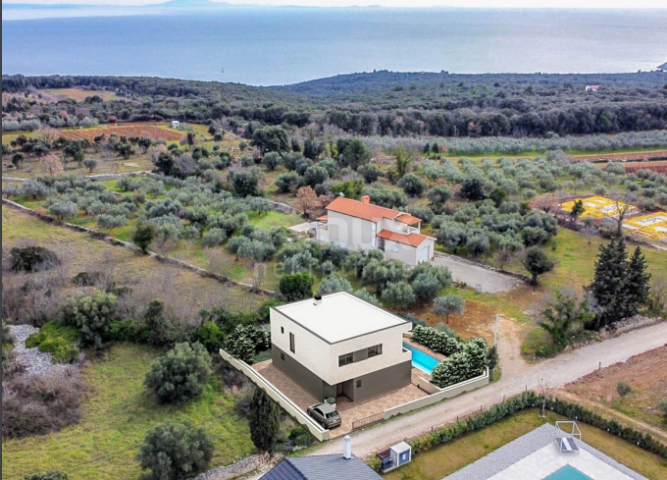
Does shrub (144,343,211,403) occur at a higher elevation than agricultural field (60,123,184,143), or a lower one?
lower

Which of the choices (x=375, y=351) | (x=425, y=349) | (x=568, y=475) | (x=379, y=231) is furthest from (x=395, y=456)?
(x=379, y=231)

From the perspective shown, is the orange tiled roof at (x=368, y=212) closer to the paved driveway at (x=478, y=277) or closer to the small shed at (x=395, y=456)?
the paved driveway at (x=478, y=277)

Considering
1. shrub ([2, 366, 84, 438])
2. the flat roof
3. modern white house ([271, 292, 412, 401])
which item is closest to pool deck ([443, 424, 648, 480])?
modern white house ([271, 292, 412, 401])

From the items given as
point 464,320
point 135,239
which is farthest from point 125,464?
point 135,239

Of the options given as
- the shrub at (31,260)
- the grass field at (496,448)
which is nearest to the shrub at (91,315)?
the shrub at (31,260)

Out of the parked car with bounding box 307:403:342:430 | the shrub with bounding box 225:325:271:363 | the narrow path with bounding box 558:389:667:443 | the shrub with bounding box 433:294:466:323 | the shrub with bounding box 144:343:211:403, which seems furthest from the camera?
the shrub with bounding box 433:294:466:323

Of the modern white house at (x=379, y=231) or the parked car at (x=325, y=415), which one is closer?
the parked car at (x=325, y=415)

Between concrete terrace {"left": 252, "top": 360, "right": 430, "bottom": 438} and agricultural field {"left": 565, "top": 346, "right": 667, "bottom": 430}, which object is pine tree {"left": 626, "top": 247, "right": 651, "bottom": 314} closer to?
agricultural field {"left": 565, "top": 346, "right": 667, "bottom": 430}
